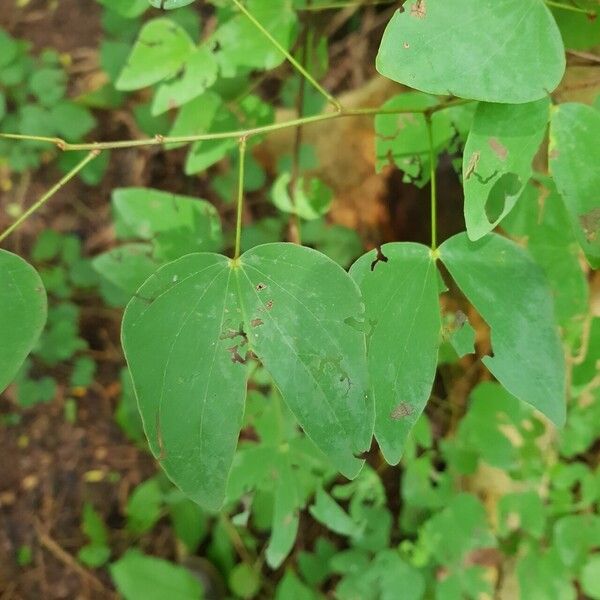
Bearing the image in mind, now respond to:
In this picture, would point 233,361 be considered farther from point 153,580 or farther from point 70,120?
point 70,120

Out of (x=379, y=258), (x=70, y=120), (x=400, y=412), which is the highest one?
(x=379, y=258)

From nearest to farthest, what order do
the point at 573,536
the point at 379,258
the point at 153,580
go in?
the point at 379,258 < the point at 573,536 < the point at 153,580

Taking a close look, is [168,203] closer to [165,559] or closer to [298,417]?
[298,417]

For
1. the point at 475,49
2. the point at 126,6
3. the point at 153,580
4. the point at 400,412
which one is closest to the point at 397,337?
the point at 400,412

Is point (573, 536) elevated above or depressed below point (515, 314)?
below

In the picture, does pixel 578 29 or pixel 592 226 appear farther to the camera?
pixel 578 29

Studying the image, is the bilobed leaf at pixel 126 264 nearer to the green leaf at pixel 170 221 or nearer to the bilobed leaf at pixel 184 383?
the green leaf at pixel 170 221

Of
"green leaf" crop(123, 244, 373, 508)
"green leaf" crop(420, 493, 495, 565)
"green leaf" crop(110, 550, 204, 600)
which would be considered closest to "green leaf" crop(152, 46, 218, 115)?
"green leaf" crop(123, 244, 373, 508)

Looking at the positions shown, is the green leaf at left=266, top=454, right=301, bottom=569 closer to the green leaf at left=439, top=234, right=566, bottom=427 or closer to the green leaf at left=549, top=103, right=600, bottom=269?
the green leaf at left=439, top=234, right=566, bottom=427
